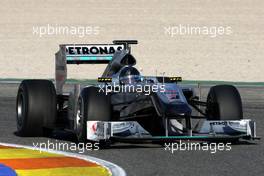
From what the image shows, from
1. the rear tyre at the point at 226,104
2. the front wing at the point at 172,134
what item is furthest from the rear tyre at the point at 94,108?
the rear tyre at the point at 226,104

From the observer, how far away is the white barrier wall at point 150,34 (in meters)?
30.2

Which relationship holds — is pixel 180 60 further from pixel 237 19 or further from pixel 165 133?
pixel 165 133

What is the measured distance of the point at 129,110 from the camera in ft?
40.5

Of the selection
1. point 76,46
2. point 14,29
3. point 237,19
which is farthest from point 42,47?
point 76,46

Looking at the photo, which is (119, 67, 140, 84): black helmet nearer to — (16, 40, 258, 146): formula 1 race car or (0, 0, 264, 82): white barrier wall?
(16, 40, 258, 146): formula 1 race car

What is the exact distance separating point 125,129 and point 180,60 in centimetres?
1972
